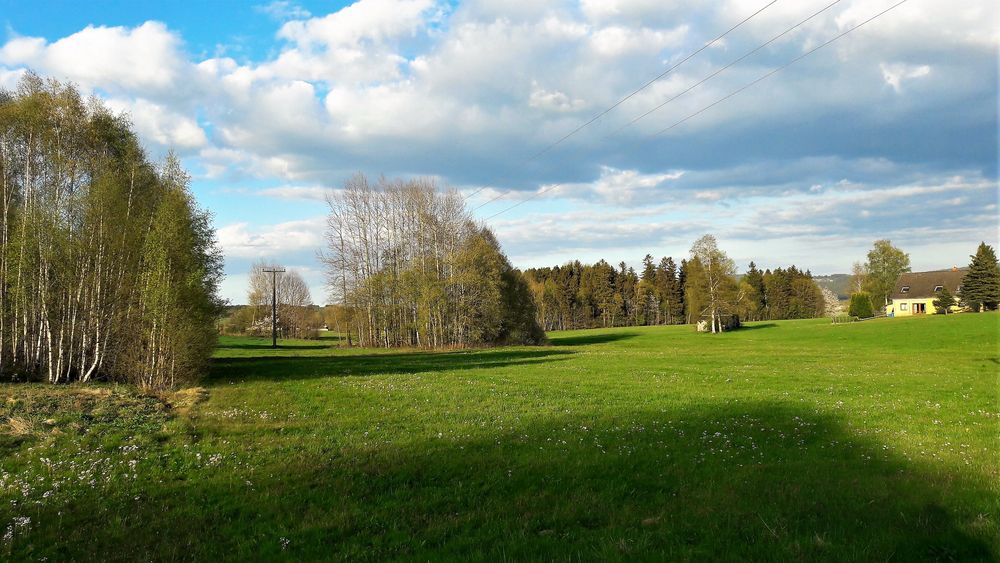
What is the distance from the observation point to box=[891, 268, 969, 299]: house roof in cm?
9888

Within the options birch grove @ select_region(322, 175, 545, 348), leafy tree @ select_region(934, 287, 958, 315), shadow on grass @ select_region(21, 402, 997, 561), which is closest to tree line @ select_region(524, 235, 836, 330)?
leafy tree @ select_region(934, 287, 958, 315)

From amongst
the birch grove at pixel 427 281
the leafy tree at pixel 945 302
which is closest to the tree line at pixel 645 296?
the leafy tree at pixel 945 302

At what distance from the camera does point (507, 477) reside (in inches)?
333

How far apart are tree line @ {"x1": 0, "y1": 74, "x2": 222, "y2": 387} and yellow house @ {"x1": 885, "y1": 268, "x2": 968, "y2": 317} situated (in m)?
112

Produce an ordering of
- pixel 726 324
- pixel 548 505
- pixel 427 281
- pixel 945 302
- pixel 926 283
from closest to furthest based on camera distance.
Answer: pixel 548 505, pixel 427 281, pixel 726 324, pixel 945 302, pixel 926 283

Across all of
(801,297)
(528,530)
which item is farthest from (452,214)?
(801,297)

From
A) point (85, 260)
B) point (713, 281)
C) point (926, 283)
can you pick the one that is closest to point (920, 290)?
point (926, 283)

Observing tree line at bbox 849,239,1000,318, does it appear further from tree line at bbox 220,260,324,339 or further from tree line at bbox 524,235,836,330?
tree line at bbox 220,260,324,339

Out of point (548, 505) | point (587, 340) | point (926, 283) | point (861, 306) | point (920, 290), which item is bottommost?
point (587, 340)

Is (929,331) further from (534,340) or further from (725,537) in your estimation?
(725,537)

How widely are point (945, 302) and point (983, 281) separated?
5866 millimetres

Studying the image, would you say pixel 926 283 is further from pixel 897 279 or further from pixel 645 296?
pixel 645 296

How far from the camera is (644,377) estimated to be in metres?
24.0

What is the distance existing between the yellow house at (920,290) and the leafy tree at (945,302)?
8.10m
